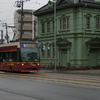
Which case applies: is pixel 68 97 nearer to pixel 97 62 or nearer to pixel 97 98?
pixel 97 98

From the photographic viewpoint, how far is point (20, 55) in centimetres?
2697

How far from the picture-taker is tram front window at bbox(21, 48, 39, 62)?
88.5ft

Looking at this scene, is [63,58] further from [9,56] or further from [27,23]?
[27,23]

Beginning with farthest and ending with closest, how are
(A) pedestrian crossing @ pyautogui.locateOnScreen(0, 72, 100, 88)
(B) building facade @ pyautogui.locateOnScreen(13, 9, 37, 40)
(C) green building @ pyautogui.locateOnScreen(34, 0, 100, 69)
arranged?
(B) building facade @ pyautogui.locateOnScreen(13, 9, 37, 40), (C) green building @ pyautogui.locateOnScreen(34, 0, 100, 69), (A) pedestrian crossing @ pyautogui.locateOnScreen(0, 72, 100, 88)

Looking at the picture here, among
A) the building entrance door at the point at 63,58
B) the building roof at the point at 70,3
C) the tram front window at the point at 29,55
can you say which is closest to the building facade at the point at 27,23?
the building roof at the point at 70,3

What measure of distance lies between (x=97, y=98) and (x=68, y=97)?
1216 millimetres

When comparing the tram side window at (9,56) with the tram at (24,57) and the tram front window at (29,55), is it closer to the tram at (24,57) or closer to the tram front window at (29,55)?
the tram at (24,57)

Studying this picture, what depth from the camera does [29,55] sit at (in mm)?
27188

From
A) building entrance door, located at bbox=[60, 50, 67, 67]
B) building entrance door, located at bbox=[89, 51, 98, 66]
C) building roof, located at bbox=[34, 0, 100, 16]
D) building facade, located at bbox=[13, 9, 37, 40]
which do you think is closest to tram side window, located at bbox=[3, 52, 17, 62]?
building entrance door, located at bbox=[60, 50, 67, 67]

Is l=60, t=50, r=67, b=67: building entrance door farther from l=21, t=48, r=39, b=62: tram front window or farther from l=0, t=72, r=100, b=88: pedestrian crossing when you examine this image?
l=0, t=72, r=100, b=88: pedestrian crossing

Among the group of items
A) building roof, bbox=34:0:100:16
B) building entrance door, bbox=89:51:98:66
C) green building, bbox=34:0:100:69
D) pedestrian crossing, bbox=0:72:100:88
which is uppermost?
building roof, bbox=34:0:100:16

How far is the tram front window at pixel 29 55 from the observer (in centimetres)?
2697

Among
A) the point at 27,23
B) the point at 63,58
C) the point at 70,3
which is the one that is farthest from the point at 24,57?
the point at 27,23

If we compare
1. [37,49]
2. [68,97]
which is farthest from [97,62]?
[68,97]
